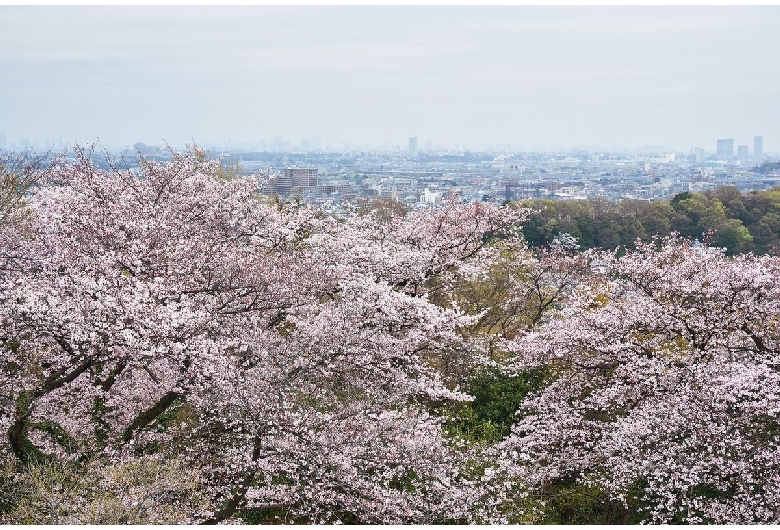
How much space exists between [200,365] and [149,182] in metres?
5.40

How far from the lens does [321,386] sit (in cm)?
986

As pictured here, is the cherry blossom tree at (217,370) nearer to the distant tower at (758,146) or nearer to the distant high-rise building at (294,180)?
the distant high-rise building at (294,180)

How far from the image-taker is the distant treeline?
30.3 meters

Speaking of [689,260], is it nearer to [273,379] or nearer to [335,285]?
[335,285]

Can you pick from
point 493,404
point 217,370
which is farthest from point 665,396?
point 217,370

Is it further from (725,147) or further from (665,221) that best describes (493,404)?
(725,147)

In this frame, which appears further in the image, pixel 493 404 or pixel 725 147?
pixel 725 147

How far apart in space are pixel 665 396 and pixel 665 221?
918 inches

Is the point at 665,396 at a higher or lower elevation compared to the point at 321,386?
lower

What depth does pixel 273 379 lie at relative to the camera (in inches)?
360

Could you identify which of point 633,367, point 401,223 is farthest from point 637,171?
point 633,367

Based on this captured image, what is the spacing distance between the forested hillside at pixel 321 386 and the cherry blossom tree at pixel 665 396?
42 mm

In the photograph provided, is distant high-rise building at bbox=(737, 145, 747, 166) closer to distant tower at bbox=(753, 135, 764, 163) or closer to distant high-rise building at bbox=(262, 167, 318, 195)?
distant tower at bbox=(753, 135, 764, 163)

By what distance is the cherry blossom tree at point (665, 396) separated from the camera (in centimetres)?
920
